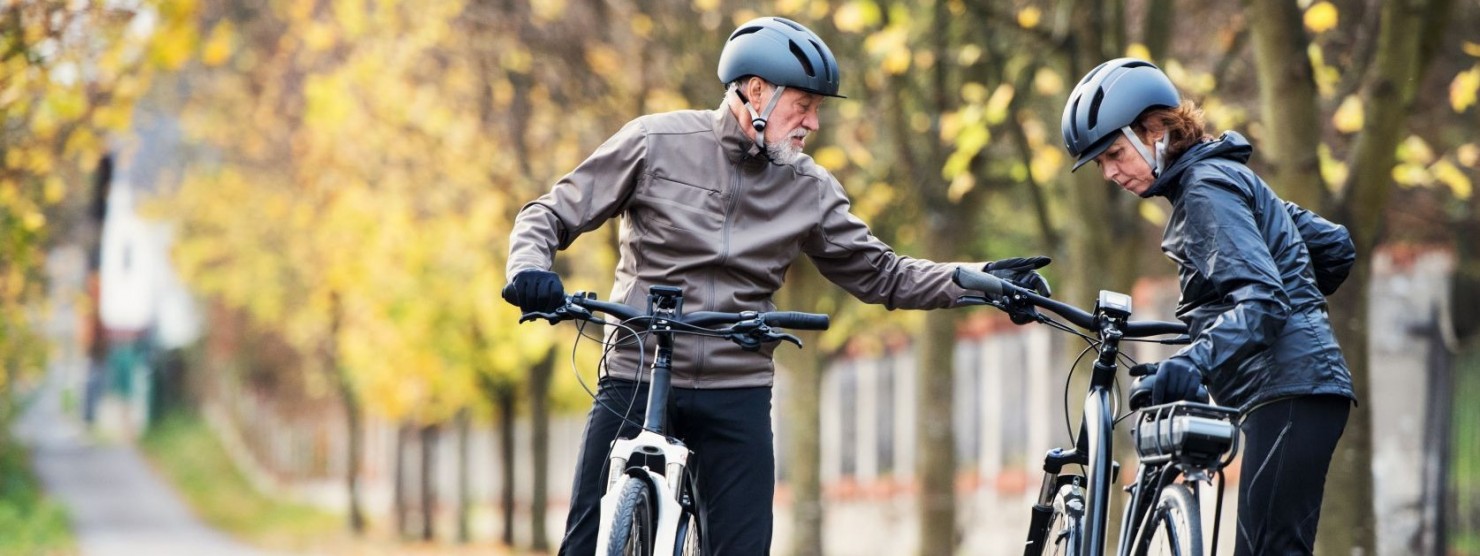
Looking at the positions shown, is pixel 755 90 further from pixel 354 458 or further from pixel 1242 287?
pixel 354 458

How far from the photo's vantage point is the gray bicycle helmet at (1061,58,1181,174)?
5203 mm

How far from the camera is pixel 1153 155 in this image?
522cm

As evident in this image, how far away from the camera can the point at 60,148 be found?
1239cm

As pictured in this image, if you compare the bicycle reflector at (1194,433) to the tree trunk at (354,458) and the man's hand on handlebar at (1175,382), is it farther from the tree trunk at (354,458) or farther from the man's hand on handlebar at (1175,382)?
the tree trunk at (354,458)

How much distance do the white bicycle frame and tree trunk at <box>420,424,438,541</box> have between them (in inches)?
1002

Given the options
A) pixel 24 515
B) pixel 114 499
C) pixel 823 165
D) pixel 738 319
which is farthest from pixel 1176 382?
pixel 114 499

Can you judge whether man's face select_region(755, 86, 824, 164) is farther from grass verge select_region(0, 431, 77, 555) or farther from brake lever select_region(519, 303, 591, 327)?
grass verge select_region(0, 431, 77, 555)

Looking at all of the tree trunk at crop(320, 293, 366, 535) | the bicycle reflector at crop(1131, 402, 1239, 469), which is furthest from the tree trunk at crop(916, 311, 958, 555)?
the tree trunk at crop(320, 293, 366, 535)

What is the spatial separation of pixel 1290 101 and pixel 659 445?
455 cm

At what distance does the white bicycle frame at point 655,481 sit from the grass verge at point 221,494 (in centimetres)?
2310

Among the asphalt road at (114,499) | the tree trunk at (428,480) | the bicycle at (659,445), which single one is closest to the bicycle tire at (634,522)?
the bicycle at (659,445)

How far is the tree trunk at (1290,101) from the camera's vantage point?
8594 millimetres

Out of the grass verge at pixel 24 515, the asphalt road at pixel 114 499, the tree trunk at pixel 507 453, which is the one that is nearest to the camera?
the grass verge at pixel 24 515

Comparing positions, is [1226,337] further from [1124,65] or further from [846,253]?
[846,253]
